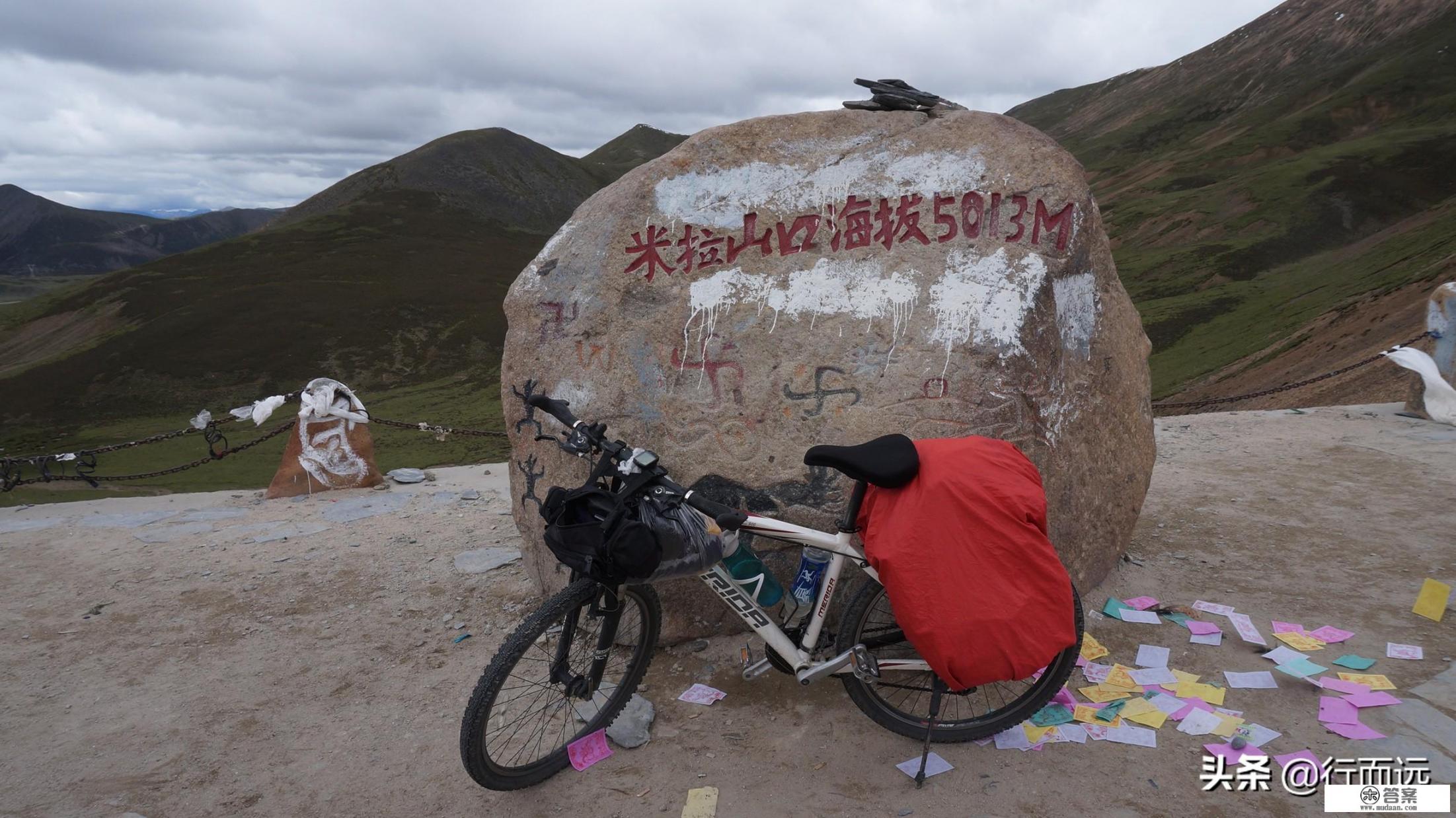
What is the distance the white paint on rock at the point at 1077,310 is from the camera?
4.35 meters

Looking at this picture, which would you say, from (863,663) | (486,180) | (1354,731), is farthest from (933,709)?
(486,180)

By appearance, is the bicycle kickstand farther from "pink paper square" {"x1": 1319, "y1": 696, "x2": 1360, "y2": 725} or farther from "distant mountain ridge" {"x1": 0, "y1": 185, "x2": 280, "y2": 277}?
"distant mountain ridge" {"x1": 0, "y1": 185, "x2": 280, "y2": 277}

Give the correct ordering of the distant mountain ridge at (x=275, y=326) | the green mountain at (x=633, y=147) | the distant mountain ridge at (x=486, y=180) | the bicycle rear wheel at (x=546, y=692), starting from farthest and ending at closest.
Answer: the green mountain at (x=633, y=147) → the distant mountain ridge at (x=486, y=180) → the distant mountain ridge at (x=275, y=326) → the bicycle rear wheel at (x=546, y=692)

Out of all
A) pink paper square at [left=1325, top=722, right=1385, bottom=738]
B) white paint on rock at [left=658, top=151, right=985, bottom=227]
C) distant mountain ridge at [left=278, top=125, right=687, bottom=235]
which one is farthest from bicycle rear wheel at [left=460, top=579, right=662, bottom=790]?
distant mountain ridge at [left=278, top=125, right=687, bottom=235]

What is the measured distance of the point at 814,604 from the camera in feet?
11.2

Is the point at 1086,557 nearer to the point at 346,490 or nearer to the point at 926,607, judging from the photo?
the point at 926,607

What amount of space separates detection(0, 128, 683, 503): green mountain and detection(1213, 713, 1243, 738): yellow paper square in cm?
1650

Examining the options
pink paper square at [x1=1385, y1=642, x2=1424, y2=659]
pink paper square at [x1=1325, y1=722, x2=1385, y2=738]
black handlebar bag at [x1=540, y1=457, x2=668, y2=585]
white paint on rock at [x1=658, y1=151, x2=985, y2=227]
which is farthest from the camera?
white paint on rock at [x1=658, y1=151, x2=985, y2=227]

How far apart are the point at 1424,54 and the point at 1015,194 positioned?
84.0 m

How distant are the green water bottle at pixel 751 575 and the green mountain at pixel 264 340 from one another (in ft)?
49.5

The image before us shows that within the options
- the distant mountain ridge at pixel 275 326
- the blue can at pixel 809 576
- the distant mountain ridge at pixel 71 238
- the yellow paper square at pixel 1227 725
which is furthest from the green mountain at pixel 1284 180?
the distant mountain ridge at pixel 71 238

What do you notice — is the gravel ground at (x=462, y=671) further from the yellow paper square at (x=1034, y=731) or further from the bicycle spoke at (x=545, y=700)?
the bicycle spoke at (x=545, y=700)

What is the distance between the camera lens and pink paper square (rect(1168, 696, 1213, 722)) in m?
3.56

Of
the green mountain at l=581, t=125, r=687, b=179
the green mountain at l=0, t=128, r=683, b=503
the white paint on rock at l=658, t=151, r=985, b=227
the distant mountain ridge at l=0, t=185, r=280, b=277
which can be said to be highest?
the green mountain at l=581, t=125, r=687, b=179
